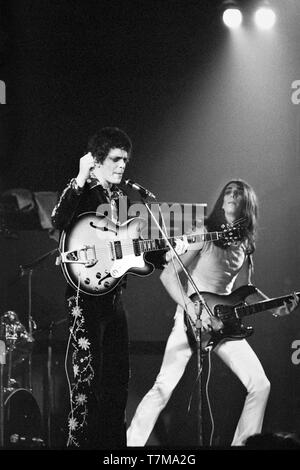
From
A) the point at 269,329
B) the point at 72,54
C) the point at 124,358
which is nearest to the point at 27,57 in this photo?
the point at 72,54

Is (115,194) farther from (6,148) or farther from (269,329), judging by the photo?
(269,329)

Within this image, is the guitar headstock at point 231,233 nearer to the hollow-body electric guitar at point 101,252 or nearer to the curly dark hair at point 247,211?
the curly dark hair at point 247,211

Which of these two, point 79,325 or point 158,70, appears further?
point 158,70

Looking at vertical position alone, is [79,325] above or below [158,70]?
below

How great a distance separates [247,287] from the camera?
5109 mm

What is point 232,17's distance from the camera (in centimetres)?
541

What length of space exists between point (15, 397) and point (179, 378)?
3.78ft

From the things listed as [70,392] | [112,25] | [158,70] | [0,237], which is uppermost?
[112,25]

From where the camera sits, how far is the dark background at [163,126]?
5035 mm

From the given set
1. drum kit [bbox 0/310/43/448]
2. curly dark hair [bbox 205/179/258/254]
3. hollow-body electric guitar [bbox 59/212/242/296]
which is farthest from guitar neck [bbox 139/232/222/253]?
drum kit [bbox 0/310/43/448]

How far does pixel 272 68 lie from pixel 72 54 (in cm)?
152

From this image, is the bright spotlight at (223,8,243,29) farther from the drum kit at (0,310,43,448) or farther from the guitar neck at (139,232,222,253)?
the drum kit at (0,310,43,448)

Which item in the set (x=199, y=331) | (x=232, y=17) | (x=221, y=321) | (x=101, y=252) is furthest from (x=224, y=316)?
(x=232, y=17)

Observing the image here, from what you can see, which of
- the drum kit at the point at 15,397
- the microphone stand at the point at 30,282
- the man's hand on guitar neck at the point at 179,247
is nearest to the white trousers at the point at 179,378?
the man's hand on guitar neck at the point at 179,247
